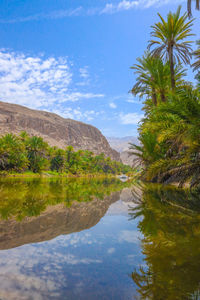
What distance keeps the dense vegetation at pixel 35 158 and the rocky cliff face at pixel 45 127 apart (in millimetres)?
62016

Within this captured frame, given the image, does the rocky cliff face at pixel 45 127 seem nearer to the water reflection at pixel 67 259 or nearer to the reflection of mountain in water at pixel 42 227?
the reflection of mountain in water at pixel 42 227

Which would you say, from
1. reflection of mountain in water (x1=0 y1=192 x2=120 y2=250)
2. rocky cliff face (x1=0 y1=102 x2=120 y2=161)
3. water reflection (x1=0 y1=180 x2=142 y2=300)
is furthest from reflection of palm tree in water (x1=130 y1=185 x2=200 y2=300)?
rocky cliff face (x1=0 y1=102 x2=120 y2=161)

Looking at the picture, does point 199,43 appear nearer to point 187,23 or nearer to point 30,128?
point 187,23

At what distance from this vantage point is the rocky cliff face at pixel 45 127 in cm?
14212

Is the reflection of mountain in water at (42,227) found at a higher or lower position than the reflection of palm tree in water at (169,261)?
lower

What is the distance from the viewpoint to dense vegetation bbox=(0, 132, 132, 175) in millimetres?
43344

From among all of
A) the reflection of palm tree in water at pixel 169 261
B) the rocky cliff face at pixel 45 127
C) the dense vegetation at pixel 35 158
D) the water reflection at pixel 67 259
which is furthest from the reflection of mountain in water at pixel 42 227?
the rocky cliff face at pixel 45 127

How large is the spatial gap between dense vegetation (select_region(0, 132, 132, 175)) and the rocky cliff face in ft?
203

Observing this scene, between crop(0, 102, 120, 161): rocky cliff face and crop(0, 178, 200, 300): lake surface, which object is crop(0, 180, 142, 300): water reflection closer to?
crop(0, 178, 200, 300): lake surface

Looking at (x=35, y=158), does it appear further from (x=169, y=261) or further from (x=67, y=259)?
(x=169, y=261)

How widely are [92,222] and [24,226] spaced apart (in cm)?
111

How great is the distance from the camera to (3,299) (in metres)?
1.36

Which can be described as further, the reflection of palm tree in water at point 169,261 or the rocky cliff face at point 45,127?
the rocky cliff face at point 45,127

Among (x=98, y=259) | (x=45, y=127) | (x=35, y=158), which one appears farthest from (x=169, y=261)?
(x=45, y=127)
